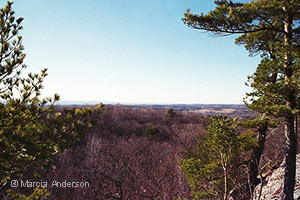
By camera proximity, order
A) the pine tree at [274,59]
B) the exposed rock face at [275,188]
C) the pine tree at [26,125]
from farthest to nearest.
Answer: the exposed rock face at [275,188] < the pine tree at [274,59] < the pine tree at [26,125]

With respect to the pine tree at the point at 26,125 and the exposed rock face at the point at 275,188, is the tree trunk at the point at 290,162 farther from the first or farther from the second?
the pine tree at the point at 26,125

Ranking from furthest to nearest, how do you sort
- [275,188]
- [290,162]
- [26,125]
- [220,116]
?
[275,188] < [290,162] < [220,116] < [26,125]

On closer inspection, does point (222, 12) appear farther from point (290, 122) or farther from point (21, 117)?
point (21, 117)

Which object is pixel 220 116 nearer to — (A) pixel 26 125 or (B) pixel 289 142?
(B) pixel 289 142

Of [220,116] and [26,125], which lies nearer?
[26,125]

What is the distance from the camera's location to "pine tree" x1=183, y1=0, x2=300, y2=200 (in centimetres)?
486

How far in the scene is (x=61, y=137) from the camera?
120 inches

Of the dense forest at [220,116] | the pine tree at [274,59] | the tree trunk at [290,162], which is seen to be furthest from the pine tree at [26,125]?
the tree trunk at [290,162]

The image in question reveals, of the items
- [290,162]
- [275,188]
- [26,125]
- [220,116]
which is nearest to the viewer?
[26,125]

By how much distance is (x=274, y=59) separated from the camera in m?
5.50

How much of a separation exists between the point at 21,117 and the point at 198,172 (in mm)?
5409

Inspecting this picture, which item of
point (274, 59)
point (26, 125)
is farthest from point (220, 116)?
point (26, 125)

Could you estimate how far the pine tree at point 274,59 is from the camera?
4.86 metres

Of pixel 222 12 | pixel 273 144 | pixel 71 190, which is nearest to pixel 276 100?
pixel 222 12
